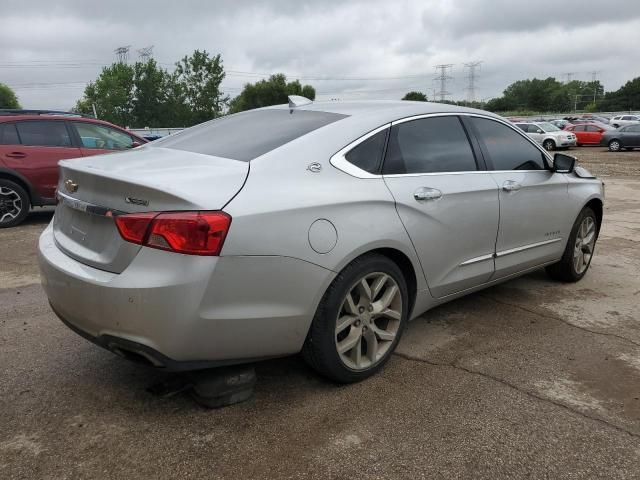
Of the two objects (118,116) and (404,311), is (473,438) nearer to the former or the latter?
(404,311)

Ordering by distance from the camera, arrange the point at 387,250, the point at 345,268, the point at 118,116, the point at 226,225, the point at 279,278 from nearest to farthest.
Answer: the point at 226,225 < the point at 279,278 < the point at 345,268 < the point at 387,250 < the point at 118,116

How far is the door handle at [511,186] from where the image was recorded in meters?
3.87

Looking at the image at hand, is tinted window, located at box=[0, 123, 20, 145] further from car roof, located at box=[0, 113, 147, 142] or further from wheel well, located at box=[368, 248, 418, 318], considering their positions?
wheel well, located at box=[368, 248, 418, 318]

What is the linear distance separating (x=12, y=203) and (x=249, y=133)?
6.13 meters

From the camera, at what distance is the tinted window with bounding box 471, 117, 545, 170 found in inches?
156

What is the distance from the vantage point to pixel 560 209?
4.46 meters

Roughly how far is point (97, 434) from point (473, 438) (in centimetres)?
175

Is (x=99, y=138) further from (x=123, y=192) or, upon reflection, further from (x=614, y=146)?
(x=614, y=146)

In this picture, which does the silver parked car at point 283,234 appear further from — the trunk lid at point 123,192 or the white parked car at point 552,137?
the white parked car at point 552,137

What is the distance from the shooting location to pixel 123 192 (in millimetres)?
2500

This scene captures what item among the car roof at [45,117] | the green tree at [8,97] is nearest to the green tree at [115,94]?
the green tree at [8,97]

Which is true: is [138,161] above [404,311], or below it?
above

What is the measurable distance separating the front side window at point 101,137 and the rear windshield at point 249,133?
17.8 feet

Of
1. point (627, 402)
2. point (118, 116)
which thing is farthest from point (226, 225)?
point (118, 116)
